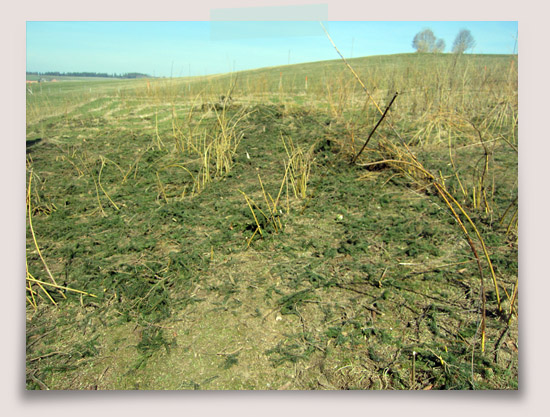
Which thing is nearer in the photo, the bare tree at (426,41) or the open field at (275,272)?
the open field at (275,272)

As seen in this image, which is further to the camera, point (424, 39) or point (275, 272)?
point (424, 39)

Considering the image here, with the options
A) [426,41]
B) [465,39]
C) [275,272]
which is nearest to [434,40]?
[426,41]

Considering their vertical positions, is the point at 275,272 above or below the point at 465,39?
below

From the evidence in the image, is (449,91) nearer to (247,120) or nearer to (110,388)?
(247,120)

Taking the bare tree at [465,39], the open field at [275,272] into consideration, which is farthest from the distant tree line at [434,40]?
the open field at [275,272]

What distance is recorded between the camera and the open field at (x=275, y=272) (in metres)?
1.48

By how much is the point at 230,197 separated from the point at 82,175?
1500 millimetres

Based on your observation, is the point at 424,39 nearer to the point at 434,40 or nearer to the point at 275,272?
the point at 434,40

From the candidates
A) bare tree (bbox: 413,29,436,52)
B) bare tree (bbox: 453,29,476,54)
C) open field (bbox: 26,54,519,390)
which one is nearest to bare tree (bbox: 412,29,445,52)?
bare tree (bbox: 413,29,436,52)

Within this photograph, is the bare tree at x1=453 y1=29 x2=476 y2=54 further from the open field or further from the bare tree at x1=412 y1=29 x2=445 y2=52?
the open field

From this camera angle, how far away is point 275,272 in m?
2.06

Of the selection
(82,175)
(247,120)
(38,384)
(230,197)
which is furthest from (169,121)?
(38,384)

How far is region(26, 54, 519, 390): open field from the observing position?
1.48 metres

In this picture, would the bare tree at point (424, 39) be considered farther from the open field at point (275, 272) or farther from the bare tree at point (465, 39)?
the open field at point (275, 272)
